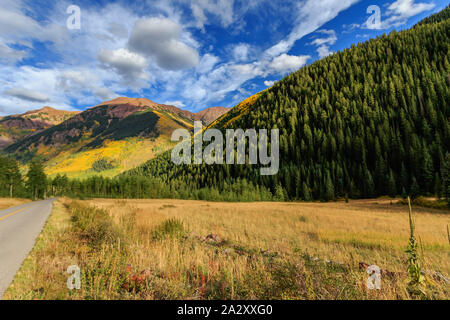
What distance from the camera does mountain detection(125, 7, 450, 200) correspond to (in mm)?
74312

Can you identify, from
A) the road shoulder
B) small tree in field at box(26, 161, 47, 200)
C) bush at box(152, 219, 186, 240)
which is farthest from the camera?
small tree in field at box(26, 161, 47, 200)

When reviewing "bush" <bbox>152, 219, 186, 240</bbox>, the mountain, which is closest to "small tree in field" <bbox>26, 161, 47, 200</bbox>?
the mountain

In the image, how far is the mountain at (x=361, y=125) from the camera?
74312mm

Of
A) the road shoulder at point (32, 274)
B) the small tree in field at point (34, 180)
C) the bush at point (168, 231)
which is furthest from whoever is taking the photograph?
the small tree in field at point (34, 180)

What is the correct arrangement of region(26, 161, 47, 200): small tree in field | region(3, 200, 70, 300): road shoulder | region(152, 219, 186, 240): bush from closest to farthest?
region(3, 200, 70, 300): road shoulder → region(152, 219, 186, 240): bush → region(26, 161, 47, 200): small tree in field

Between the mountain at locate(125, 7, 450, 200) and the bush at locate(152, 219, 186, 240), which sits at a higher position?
the mountain at locate(125, 7, 450, 200)

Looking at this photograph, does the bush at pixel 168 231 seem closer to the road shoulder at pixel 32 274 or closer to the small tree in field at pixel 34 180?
the road shoulder at pixel 32 274

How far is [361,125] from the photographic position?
307ft

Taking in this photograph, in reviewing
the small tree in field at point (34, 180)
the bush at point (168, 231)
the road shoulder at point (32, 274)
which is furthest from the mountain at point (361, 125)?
the road shoulder at point (32, 274)

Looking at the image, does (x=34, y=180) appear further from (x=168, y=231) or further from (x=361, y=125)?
(x=361, y=125)

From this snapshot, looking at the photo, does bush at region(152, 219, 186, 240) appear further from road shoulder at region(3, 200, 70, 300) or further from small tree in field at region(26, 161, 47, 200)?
small tree in field at region(26, 161, 47, 200)
